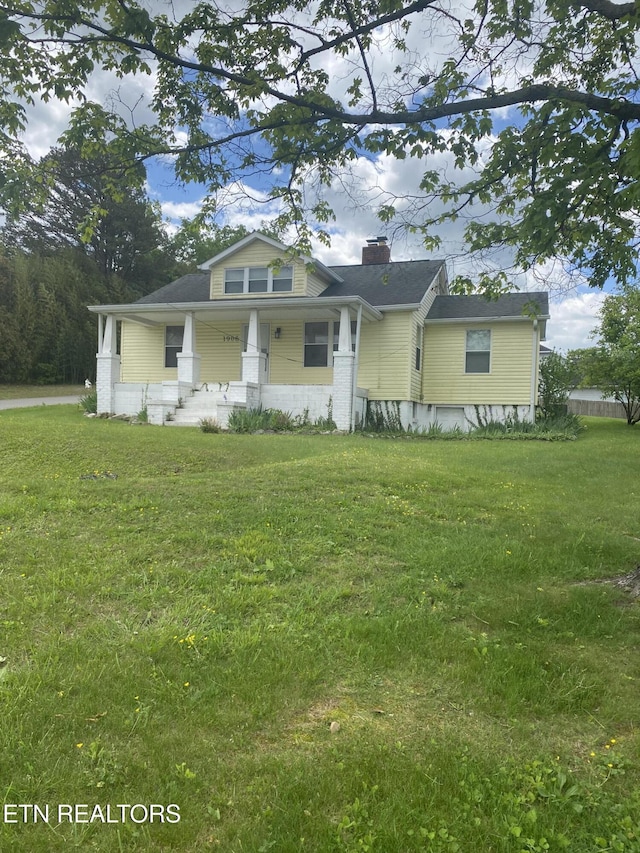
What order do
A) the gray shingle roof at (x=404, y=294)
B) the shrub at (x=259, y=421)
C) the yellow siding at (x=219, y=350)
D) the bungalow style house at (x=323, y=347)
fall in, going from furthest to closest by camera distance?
the yellow siding at (x=219, y=350)
the gray shingle roof at (x=404, y=294)
the bungalow style house at (x=323, y=347)
the shrub at (x=259, y=421)

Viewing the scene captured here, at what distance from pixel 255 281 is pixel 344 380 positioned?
5.24 metres

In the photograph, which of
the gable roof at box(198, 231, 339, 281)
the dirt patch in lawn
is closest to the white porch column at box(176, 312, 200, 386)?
the gable roof at box(198, 231, 339, 281)

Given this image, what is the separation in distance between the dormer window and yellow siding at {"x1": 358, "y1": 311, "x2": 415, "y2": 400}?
293 cm

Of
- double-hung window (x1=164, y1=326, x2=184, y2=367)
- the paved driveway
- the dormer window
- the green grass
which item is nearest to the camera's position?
the dormer window

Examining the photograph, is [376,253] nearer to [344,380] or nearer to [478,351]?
[478,351]

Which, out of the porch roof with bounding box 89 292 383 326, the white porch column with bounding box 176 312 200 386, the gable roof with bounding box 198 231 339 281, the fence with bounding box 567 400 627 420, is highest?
the gable roof with bounding box 198 231 339 281

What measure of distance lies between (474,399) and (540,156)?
13428mm

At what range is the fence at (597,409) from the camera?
32969 mm

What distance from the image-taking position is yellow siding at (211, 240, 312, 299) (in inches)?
692

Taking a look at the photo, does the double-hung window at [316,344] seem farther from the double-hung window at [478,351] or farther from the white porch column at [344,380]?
the double-hung window at [478,351]

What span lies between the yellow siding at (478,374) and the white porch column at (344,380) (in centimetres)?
391

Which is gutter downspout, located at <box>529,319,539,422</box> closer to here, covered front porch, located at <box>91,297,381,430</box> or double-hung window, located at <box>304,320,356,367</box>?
covered front porch, located at <box>91,297,381,430</box>

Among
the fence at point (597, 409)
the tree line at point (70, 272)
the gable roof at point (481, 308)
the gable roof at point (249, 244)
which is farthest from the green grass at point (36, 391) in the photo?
the fence at point (597, 409)

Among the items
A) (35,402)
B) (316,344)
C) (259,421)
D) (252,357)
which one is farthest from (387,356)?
(35,402)
